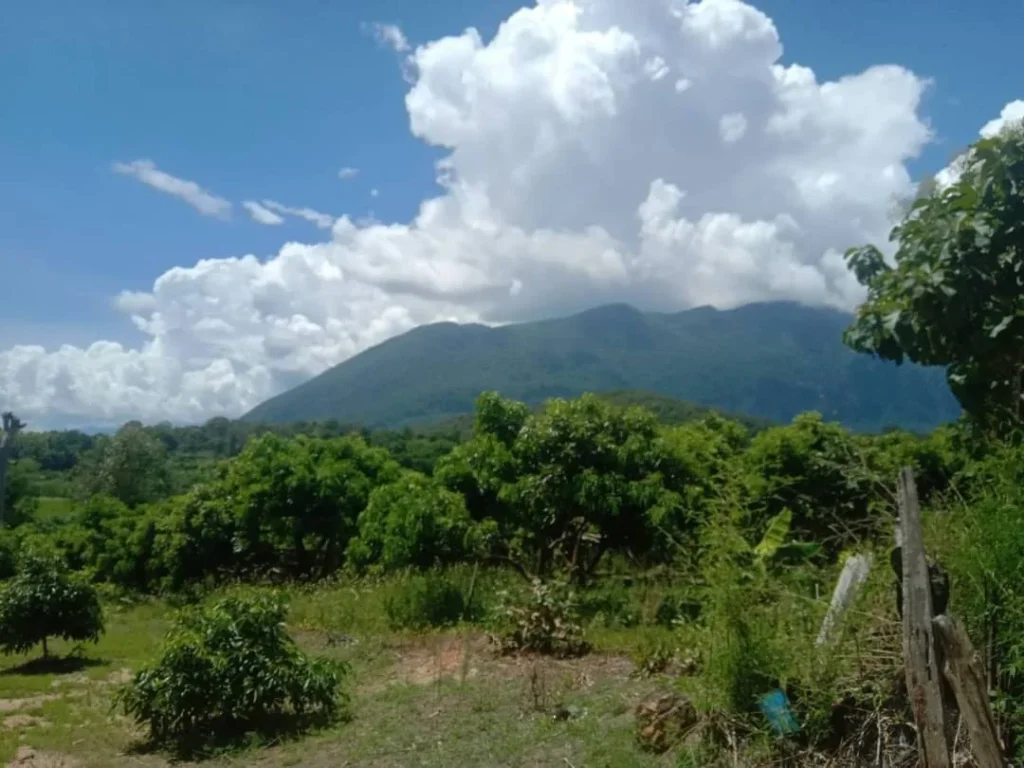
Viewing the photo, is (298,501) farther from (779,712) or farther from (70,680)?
(779,712)

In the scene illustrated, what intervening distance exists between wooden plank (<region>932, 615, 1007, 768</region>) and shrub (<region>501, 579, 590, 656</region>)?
6398mm

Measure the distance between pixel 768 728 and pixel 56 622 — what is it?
975 cm

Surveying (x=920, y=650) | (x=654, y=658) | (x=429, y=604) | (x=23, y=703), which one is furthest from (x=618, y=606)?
(x=920, y=650)

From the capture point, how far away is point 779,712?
5340mm

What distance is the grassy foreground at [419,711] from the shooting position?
22.6ft

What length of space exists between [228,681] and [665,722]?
149 inches

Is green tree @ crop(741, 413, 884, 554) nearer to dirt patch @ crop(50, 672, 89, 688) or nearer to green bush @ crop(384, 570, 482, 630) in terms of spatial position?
green bush @ crop(384, 570, 482, 630)

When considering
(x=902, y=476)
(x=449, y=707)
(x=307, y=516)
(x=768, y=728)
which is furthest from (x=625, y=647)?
(x=307, y=516)

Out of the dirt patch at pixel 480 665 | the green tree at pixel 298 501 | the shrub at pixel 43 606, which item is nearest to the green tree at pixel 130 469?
the green tree at pixel 298 501

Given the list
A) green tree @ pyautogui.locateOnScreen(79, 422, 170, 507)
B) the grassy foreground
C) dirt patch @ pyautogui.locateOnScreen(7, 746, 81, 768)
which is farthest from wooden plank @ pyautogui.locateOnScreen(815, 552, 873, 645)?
green tree @ pyautogui.locateOnScreen(79, 422, 170, 507)

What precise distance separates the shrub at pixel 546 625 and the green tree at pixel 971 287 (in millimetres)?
4910

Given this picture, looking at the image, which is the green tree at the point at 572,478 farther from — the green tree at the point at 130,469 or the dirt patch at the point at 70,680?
A: the green tree at the point at 130,469

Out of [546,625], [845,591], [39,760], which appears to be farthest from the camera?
[546,625]

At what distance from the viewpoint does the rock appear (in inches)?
242
